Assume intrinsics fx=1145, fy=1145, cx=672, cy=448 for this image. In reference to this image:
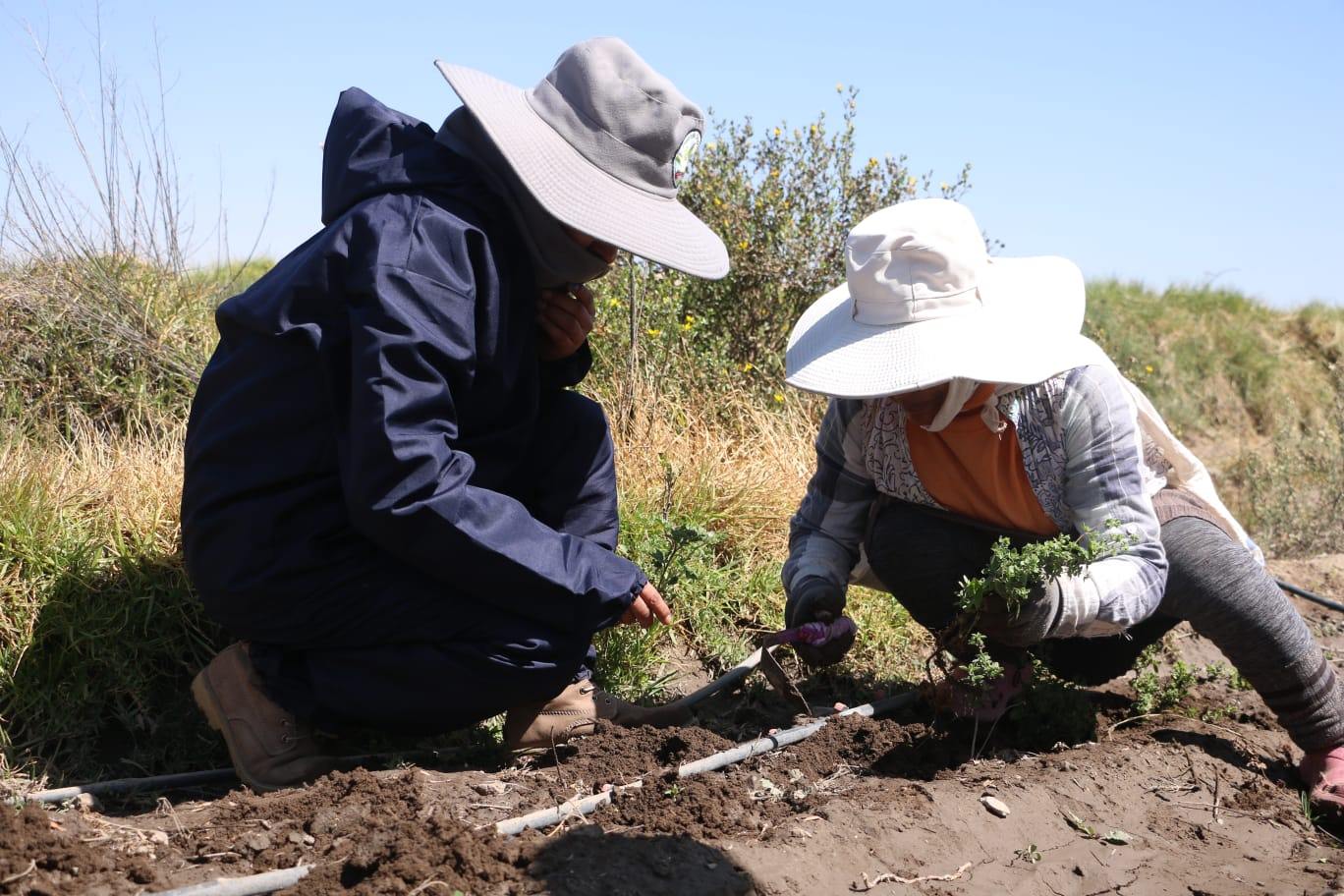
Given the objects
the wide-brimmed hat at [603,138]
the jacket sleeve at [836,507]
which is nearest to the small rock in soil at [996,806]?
the jacket sleeve at [836,507]

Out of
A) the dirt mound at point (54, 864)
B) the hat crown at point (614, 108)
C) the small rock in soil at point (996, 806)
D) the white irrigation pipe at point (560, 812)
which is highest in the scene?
the hat crown at point (614, 108)

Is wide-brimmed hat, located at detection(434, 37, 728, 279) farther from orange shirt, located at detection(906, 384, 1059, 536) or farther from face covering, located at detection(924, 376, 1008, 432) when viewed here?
orange shirt, located at detection(906, 384, 1059, 536)

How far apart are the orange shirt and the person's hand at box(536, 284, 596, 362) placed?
2.86 feet

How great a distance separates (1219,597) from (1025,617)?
1.97 feet

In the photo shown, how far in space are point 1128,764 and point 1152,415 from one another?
948 mm

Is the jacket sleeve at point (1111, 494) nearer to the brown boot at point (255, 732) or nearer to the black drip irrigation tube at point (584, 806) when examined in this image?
the black drip irrigation tube at point (584, 806)

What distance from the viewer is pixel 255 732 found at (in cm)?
266

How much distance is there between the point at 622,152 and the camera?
250 centimetres

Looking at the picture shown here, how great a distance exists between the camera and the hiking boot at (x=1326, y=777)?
2.98 meters

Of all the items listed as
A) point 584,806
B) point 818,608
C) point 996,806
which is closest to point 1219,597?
point 996,806

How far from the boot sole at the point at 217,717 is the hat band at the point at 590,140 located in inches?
60.2

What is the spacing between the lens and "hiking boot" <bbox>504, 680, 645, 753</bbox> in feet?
9.41

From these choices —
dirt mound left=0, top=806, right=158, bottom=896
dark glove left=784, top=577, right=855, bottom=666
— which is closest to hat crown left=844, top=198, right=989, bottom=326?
dark glove left=784, top=577, right=855, bottom=666

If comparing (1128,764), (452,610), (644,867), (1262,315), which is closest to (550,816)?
(644,867)
